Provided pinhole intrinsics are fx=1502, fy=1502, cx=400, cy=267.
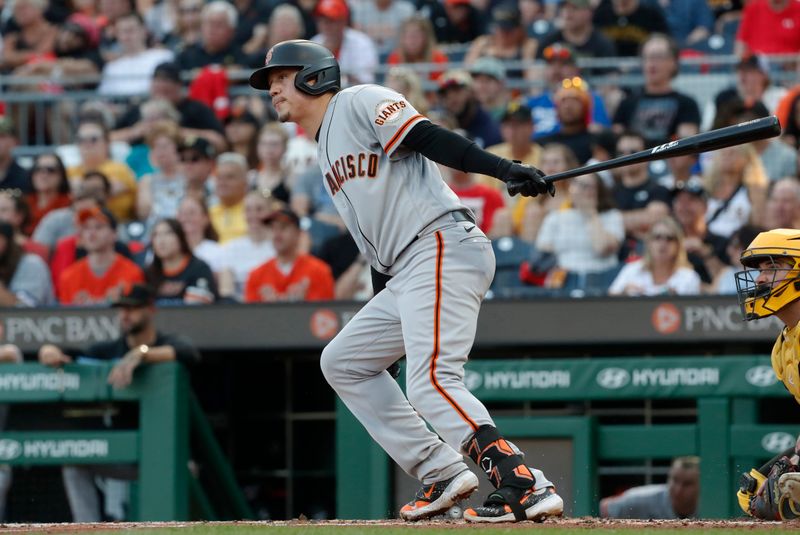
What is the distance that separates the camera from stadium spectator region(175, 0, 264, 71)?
12602 mm

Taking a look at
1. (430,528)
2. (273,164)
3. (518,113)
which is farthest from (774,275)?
(273,164)

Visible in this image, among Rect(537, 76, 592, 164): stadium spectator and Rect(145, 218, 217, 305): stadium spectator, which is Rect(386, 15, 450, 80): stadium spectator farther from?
Rect(145, 218, 217, 305): stadium spectator

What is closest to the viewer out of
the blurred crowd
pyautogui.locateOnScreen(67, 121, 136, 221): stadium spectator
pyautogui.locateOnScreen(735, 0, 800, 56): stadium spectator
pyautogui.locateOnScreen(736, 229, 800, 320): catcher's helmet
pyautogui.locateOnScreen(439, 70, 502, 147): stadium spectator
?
pyautogui.locateOnScreen(736, 229, 800, 320): catcher's helmet

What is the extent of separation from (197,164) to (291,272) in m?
1.61

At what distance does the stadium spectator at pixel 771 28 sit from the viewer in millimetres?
11312

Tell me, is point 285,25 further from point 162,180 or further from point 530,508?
point 530,508

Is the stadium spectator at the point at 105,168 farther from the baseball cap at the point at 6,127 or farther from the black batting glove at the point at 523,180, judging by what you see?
the black batting glove at the point at 523,180

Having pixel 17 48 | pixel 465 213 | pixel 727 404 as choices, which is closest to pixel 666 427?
pixel 727 404

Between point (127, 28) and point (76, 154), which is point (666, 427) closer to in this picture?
point (76, 154)

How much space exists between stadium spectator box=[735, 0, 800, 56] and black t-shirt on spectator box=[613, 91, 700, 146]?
1018 millimetres

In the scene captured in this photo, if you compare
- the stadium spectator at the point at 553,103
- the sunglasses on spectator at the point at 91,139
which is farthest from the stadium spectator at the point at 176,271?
the stadium spectator at the point at 553,103

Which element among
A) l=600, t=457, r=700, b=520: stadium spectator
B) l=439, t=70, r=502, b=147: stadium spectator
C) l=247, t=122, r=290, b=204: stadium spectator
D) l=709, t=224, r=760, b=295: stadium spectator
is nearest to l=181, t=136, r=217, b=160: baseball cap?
l=247, t=122, r=290, b=204: stadium spectator

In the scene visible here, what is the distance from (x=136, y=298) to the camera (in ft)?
28.6

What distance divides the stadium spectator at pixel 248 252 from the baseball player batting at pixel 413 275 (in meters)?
4.14
